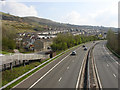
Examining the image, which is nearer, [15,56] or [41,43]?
[15,56]

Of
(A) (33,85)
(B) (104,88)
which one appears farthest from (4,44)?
(B) (104,88)

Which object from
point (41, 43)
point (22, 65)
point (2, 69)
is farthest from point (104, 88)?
point (41, 43)

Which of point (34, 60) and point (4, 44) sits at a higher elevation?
point (4, 44)

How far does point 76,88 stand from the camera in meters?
15.1

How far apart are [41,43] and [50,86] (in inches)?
2744

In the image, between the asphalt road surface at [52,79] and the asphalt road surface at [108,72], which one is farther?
the asphalt road surface at [108,72]

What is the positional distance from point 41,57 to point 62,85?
24.5 meters

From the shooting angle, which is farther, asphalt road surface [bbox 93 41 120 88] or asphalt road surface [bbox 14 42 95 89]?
asphalt road surface [bbox 93 41 120 88]

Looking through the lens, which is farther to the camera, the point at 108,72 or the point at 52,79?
the point at 108,72

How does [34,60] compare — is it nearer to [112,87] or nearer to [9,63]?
[9,63]

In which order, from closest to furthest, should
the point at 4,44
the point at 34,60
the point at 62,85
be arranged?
the point at 62,85 < the point at 34,60 < the point at 4,44

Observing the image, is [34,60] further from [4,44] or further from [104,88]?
[104,88]

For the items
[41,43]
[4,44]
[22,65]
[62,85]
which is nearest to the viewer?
[62,85]

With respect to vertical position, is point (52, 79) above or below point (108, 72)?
above
